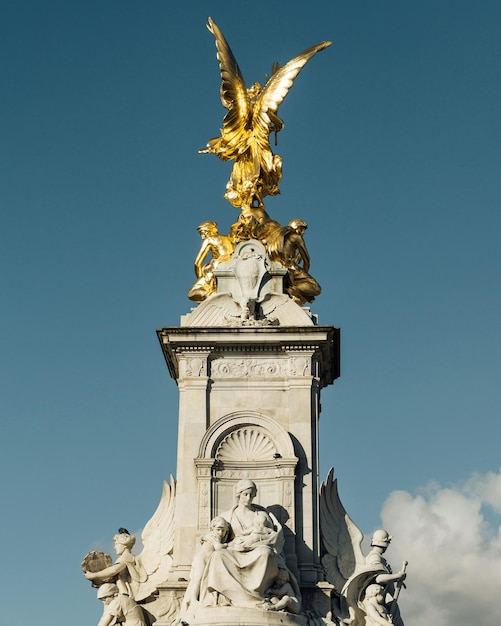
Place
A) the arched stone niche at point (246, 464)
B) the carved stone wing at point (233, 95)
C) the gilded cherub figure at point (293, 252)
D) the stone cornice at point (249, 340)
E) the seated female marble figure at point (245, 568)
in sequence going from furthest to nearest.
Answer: the carved stone wing at point (233, 95), the gilded cherub figure at point (293, 252), the stone cornice at point (249, 340), the arched stone niche at point (246, 464), the seated female marble figure at point (245, 568)

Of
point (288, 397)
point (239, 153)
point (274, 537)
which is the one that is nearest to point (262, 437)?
point (288, 397)

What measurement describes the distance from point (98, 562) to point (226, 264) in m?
6.38

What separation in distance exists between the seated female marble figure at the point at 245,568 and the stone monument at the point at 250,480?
2cm

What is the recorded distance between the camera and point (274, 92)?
32.9 m

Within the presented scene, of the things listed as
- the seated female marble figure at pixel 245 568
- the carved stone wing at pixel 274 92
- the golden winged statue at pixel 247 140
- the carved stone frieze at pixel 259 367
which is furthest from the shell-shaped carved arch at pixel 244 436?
the carved stone wing at pixel 274 92

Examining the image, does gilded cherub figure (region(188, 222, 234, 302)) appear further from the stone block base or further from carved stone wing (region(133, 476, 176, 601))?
the stone block base

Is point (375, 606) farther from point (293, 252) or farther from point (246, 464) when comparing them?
point (293, 252)

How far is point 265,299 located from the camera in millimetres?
30578

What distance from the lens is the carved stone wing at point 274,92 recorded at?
3269 centimetres

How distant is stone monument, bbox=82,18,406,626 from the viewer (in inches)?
1068

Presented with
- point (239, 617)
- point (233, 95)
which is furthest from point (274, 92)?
point (239, 617)

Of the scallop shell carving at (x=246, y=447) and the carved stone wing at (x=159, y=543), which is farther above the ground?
the scallop shell carving at (x=246, y=447)

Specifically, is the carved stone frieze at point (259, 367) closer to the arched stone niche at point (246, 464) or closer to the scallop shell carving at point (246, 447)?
A: the arched stone niche at point (246, 464)

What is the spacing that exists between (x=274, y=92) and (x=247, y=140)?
1.21m
